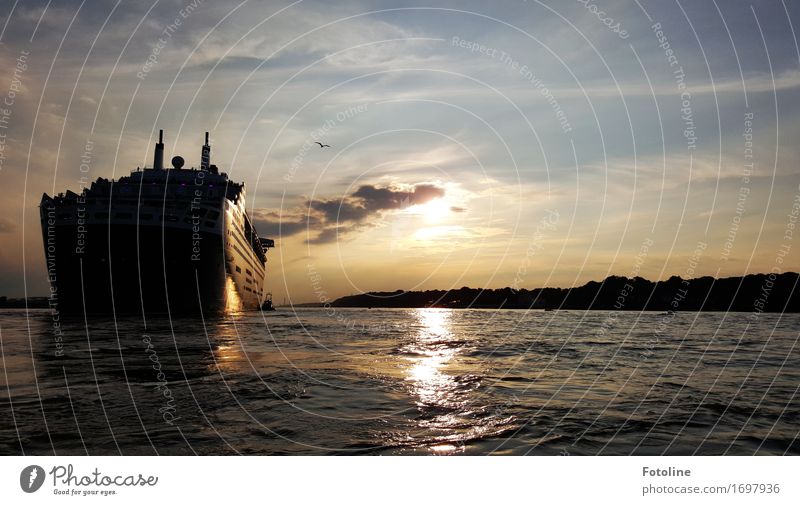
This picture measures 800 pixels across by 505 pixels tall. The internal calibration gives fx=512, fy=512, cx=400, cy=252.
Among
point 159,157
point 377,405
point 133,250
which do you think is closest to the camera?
point 377,405

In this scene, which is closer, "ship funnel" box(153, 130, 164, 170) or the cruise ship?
the cruise ship

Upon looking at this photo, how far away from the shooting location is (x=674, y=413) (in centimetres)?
1076

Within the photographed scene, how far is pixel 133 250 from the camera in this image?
43.1m

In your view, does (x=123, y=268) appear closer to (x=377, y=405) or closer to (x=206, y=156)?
(x=206, y=156)

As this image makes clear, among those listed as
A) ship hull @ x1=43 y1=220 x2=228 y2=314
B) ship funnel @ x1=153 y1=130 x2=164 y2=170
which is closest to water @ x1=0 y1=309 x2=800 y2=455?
ship hull @ x1=43 y1=220 x2=228 y2=314

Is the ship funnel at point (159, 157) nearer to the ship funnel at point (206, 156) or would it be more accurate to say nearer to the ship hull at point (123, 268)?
the ship funnel at point (206, 156)

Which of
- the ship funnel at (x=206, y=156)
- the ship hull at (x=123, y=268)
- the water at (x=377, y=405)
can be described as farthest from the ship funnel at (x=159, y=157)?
the water at (x=377, y=405)

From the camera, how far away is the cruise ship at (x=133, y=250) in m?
42.6

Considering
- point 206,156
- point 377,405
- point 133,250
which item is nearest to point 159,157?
point 206,156

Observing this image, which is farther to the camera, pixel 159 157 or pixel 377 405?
pixel 159 157

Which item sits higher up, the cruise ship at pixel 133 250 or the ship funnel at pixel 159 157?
the ship funnel at pixel 159 157

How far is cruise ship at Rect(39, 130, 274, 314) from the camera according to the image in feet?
140

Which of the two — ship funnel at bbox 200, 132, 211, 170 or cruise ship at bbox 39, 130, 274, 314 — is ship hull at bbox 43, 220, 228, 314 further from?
ship funnel at bbox 200, 132, 211, 170
